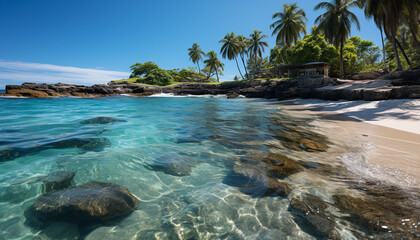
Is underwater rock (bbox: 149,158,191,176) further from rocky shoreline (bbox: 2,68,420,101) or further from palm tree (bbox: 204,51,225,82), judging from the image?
palm tree (bbox: 204,51,225,82)

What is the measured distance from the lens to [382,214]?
6.53ft

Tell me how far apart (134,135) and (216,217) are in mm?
4605

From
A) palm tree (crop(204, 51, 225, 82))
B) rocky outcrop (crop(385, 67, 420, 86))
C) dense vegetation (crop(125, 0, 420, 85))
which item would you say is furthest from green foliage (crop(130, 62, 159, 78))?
rocky outcrop (crop(385, 67, 420, 86))

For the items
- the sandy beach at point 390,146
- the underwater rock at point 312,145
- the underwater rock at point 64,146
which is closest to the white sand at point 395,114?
the sandy beach at point 390,146

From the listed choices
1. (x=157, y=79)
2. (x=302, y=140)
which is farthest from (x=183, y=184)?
(x=157, y=79)

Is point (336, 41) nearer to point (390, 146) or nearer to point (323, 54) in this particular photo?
point (323, 54)

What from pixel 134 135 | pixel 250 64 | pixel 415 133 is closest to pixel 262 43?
pixel 250 64

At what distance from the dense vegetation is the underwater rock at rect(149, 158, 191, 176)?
984 inches

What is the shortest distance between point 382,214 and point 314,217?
76 centimetres

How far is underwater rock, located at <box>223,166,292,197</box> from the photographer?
2562 millimetres

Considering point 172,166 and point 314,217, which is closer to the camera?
point 314,217

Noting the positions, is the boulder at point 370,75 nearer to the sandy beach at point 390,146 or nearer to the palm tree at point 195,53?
the sandy beach at point 390,146

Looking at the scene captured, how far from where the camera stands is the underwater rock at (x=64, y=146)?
3.94m

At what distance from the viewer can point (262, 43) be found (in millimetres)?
40438
